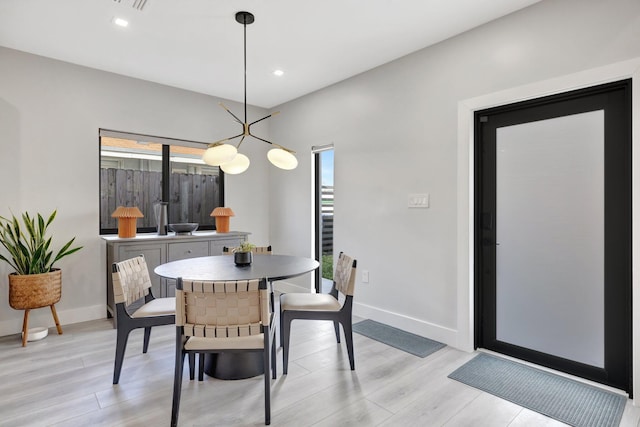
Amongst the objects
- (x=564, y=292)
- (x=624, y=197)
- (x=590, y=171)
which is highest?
(x=590, y=171)

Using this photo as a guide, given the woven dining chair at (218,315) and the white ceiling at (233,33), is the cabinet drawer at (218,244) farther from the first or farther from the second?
the woven dining chair at (218,315)

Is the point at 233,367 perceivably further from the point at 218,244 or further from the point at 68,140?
the point at 68,140

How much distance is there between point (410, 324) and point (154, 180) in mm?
3343

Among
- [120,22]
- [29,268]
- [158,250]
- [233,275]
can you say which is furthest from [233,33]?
[29,268]

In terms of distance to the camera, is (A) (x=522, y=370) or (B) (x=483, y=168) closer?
(A) (x=522, y=370)

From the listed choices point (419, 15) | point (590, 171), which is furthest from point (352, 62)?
point (590, 171)

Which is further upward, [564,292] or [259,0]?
[259,0]

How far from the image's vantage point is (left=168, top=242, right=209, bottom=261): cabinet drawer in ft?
12.6

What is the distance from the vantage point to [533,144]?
2643 mm

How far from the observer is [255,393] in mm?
2254

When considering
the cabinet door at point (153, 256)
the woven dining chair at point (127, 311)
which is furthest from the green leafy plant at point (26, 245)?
the woven dining chair at point (127, 311)

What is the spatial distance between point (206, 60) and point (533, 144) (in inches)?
118

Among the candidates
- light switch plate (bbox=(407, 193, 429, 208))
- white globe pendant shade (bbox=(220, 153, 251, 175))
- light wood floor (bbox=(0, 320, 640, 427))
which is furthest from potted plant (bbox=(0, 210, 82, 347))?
light switch plate (bbox=(407, 193, 429, 208))

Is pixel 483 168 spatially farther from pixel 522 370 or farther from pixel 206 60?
pixel 206 60
